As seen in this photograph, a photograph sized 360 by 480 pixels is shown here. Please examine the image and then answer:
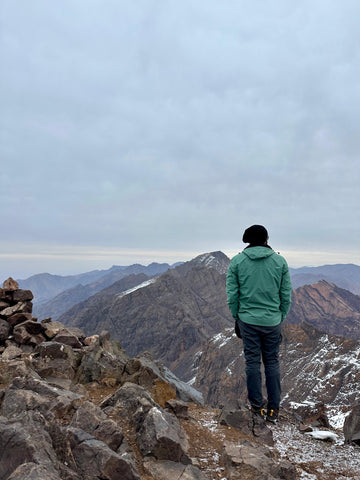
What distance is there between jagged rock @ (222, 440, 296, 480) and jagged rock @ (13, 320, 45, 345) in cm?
1125

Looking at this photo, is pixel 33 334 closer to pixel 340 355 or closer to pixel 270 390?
pixel 270 390

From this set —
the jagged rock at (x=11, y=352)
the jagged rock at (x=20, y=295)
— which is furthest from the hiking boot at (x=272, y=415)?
the jagged rock at (x=20, y=295)

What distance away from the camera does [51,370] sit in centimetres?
1085

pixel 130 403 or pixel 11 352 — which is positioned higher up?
pixel 130 403

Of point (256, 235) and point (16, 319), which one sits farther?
point (16, 319)

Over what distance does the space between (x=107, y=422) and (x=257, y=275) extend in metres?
4.89

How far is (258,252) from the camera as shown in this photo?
8383 millimetres

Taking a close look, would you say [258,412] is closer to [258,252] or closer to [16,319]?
[258,252]

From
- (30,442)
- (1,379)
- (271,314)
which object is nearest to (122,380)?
(1,379)

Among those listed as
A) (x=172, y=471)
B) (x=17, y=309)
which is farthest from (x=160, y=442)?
(x=17, y=309)

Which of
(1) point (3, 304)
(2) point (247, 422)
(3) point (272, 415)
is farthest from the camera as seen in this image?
(1) point (3, 304)

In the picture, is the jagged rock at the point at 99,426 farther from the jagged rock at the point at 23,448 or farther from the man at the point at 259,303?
the man at the point at 259,303

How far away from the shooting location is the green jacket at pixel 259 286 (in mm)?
8227

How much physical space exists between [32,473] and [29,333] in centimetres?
1261
